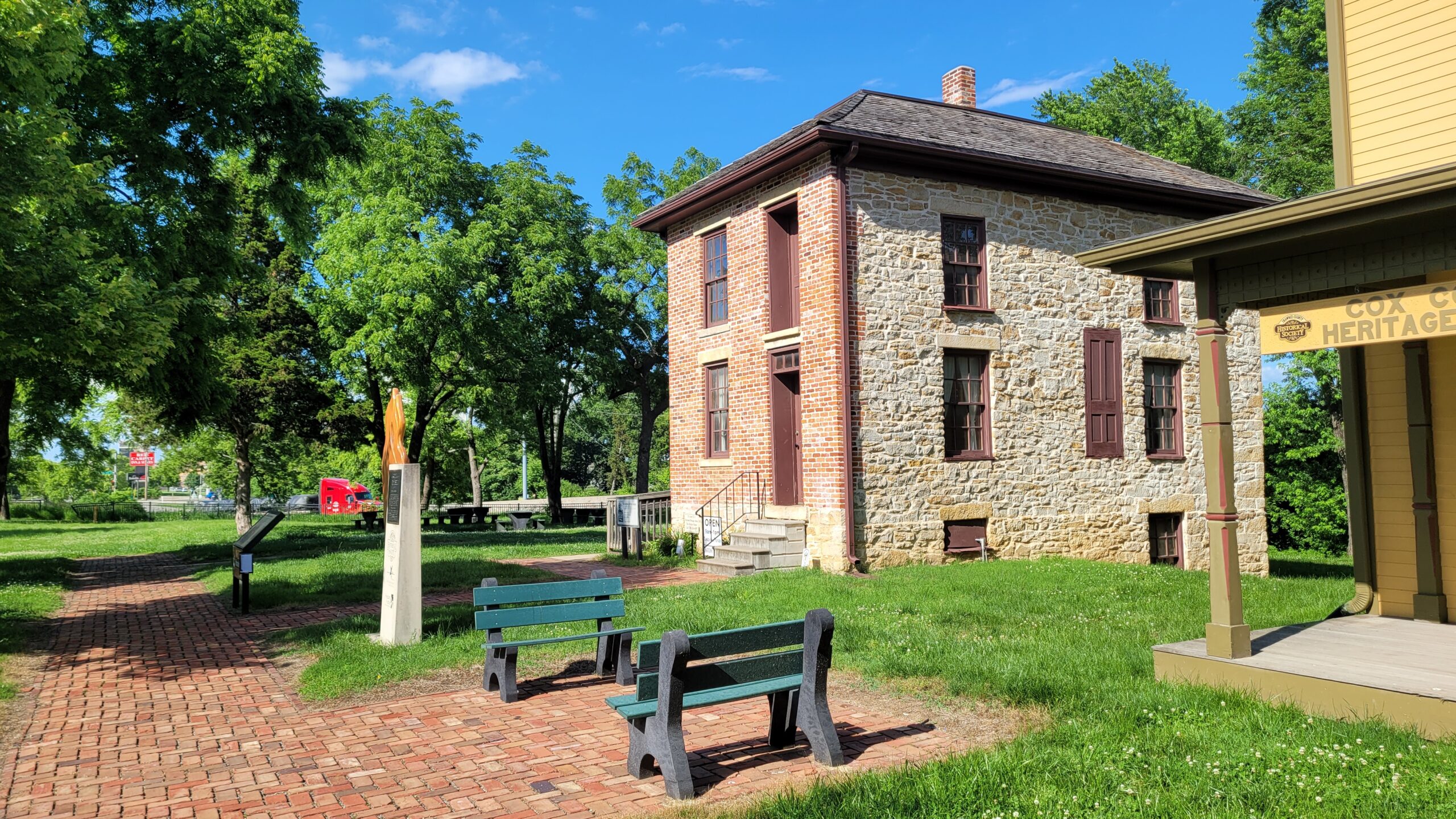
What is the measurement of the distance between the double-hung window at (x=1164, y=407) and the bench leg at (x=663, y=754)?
1534 centimetres

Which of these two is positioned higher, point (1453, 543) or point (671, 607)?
point (1453, 543)

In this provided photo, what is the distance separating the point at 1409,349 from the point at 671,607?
7.80m

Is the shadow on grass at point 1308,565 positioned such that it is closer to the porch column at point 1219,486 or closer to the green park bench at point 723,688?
the porch column at point 1219,486

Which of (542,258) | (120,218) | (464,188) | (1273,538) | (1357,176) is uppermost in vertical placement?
(464,188)

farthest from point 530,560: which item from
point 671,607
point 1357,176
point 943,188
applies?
point 1357,176

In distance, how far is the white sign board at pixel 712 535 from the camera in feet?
55.3

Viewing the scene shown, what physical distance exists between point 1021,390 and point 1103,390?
2.06m

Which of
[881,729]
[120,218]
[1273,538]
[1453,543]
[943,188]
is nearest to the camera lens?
[881,729]

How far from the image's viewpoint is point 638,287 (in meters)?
33.0

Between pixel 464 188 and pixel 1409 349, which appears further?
pixel 464 188

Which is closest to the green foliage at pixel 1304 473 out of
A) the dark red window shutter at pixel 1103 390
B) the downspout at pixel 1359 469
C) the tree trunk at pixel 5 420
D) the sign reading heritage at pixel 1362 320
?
the dark red window shutter at pixel 1103 390

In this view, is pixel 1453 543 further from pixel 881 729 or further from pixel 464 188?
pixel 464 188

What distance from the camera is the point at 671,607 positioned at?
10.6 meters

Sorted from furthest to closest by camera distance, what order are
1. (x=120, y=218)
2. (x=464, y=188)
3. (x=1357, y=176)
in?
(x=464, y=188)
(x=120, y=218)
(x=1357, y=176)
